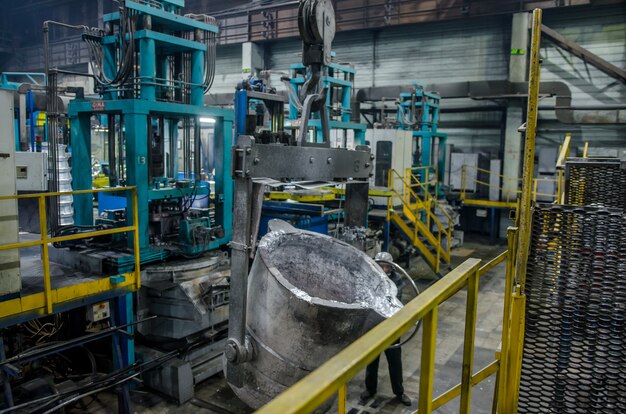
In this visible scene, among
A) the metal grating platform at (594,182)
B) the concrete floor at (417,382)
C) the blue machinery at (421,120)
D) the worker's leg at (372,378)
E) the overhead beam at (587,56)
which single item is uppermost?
the overhead beam at (587,56)

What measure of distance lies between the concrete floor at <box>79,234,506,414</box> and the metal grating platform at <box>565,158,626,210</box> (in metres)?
2.69

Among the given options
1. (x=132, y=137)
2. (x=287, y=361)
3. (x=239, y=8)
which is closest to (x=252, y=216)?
(x=287, y=361)

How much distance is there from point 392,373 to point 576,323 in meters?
3.39

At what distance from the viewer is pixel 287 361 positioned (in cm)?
379

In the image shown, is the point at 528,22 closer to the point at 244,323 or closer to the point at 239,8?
the point at 239,8

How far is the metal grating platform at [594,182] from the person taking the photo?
6.28m

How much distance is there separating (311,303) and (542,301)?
62.5 inches

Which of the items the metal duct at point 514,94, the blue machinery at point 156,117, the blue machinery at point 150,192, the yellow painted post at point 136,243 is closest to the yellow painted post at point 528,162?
the blue machinery at point 150,192

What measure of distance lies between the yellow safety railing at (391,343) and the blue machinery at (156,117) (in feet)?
14.6

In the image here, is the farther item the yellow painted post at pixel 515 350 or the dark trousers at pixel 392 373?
the dark trousers at pixel 392 373

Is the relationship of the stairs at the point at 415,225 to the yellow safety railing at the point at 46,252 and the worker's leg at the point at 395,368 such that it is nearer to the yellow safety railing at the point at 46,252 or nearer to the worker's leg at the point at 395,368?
the worker's leg at the point at 395,368

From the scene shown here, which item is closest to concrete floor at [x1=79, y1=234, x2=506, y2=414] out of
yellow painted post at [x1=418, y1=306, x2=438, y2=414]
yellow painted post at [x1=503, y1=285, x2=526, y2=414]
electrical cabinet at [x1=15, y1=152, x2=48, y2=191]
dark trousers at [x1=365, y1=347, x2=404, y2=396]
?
dark trousers at [x1=365, y1=347, x2=404, y2=396]

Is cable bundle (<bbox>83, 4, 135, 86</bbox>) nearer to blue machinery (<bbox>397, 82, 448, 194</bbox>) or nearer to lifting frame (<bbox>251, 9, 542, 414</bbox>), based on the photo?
lifting frame (<bbox>251, 9, 542, 414</bbox>)

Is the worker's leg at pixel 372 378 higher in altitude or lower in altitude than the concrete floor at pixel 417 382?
higher
